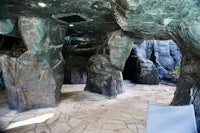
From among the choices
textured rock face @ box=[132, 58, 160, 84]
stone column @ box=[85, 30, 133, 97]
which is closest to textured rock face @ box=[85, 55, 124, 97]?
stone column @ box=[85, 30, 133, 97]

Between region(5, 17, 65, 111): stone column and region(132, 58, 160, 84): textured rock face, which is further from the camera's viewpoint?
region(132, 58, 160, 84): textured rock face

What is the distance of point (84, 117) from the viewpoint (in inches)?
177

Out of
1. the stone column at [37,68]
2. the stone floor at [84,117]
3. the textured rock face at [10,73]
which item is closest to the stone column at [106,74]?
the stone floor at [84,117]

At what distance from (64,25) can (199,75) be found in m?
3.74

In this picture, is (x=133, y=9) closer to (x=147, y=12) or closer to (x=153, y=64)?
(x=147, y=12)

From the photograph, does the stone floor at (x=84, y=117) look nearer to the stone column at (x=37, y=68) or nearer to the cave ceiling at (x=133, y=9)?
the stone column at (x=37, y=68)

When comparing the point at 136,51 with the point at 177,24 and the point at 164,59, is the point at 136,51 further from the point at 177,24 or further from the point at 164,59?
the point at 177,24

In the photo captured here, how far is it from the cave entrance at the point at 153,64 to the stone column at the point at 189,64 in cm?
421

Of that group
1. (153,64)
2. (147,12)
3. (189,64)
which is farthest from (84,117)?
(153,64)

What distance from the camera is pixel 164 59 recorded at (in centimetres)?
1204

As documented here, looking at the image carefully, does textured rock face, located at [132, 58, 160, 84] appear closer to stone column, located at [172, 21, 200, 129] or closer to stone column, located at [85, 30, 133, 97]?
stone column, located at [85, 30, 133, 97]

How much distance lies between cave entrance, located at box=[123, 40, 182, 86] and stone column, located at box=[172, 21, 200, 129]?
13.8 ft

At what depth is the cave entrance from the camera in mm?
8928

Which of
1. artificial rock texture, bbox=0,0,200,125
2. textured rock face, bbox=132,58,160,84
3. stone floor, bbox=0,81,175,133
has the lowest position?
stone floor, bbox=0,81,175,133
